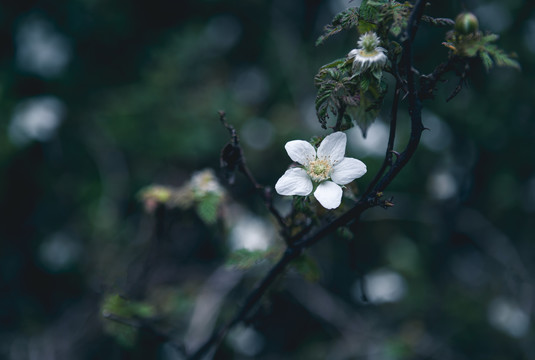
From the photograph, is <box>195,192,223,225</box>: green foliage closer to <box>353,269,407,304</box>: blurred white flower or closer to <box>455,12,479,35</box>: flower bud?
<box>455,12,479,35</box>: flower bud

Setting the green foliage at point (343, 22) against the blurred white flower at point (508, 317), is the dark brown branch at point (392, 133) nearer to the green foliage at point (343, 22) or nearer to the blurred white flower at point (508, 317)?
the green foliage at point (343, 22)

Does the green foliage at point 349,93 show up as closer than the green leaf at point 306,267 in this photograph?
Yes

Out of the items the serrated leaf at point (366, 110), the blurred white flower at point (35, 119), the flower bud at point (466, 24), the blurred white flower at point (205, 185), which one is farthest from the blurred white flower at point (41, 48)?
the flower bud at point (466, 24)

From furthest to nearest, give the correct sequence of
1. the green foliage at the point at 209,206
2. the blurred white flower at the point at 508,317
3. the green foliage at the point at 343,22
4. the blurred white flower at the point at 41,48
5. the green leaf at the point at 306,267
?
the blurred white flower at the point at 41,48
the blurred white flower at the point at 508,317
the green foliage at the point at 209,206
the green leaf at the point at 306,267
the green foliage at the point at 343,22

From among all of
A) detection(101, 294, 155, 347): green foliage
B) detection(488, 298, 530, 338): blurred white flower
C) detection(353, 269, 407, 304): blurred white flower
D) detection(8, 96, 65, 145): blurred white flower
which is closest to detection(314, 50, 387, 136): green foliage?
detection(101, 294, 155, 347): green foliage

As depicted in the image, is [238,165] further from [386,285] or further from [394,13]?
[386,285]

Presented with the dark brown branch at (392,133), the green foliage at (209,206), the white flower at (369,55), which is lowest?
the green foliage at (209,206)

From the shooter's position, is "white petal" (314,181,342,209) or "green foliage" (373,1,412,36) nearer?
"green foliage" (373,1,412,36)
